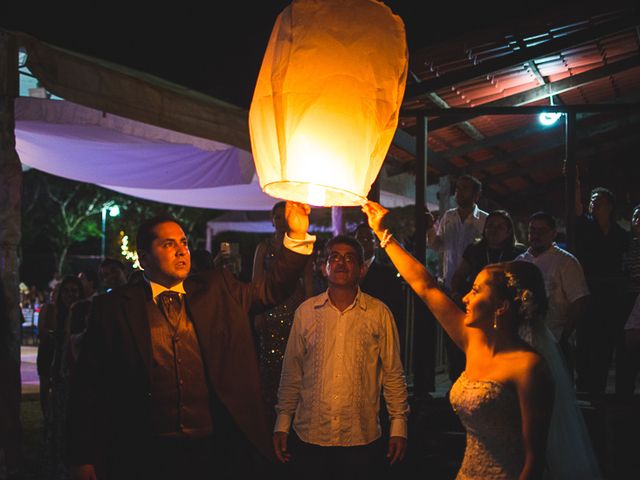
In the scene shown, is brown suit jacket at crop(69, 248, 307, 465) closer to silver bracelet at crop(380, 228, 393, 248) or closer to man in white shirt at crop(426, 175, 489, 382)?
silver bracelet at crop(380, 228, 393, 248)

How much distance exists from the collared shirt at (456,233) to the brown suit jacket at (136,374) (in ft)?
13.7

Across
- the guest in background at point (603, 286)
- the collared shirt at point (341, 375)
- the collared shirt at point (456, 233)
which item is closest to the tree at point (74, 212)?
the collared shirt at point (456, 233)

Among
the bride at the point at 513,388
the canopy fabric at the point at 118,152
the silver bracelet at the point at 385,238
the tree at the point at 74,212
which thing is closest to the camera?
the bride at the point at 513,388

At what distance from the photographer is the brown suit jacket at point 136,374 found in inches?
137

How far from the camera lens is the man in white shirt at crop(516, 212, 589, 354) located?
603 centimetres

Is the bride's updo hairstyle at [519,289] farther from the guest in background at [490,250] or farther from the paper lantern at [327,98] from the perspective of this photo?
the guest in background at [490,250]

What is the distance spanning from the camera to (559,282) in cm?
609

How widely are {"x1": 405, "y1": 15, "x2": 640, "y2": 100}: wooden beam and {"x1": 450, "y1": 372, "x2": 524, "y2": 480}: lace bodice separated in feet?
13.2

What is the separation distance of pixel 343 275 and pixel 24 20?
3941 mm

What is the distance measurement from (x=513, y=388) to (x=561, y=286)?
2.90 m

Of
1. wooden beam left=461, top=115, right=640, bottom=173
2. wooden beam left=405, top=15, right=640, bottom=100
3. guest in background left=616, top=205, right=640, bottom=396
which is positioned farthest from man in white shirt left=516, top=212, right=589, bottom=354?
wooden beam left=461, top=115, right=640, bottom=173

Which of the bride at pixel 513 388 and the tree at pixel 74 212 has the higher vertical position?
the tree at pixel 74 212

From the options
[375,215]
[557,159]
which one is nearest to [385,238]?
[375,215]

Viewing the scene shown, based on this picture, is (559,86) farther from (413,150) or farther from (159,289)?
(159,289)
